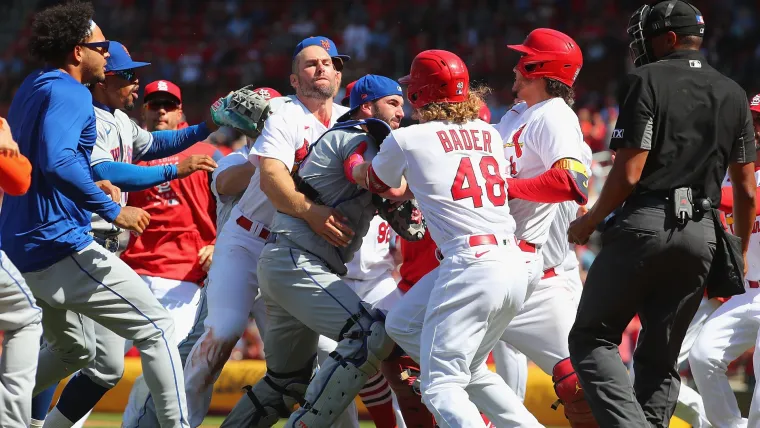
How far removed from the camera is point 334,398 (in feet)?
17.5

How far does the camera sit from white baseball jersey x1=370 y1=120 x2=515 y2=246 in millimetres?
5016

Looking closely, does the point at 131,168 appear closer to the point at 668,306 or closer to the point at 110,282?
the point at 110,282

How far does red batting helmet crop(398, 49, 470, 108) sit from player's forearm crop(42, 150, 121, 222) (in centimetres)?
167

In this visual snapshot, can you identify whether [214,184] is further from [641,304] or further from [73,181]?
[641,304]

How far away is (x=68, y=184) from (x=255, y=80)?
15702 millimetres

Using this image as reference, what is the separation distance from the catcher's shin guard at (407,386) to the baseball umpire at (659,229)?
125 centimetres

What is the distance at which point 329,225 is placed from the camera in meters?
5.57

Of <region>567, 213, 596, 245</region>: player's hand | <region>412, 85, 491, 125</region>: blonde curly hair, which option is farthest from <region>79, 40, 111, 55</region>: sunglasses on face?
<region>567, 213, 596, 245</region>: player's hand

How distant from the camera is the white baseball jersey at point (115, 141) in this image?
6188mm

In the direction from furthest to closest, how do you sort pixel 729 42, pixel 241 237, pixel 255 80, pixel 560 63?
1. pixel 255 80
2. pixel 729 42
3. pixel 241 237
4. pixel 560 63

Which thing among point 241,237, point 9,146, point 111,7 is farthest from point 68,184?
point 111,7

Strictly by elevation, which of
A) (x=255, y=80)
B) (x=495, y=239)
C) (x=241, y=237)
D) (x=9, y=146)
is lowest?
(x=255, y=80)

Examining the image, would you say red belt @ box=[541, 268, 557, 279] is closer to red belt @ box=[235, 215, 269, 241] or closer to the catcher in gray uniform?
the catcher in gray uniform

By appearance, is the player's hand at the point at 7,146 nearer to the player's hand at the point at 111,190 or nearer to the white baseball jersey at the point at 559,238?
the player's hand at the point at 111,190
